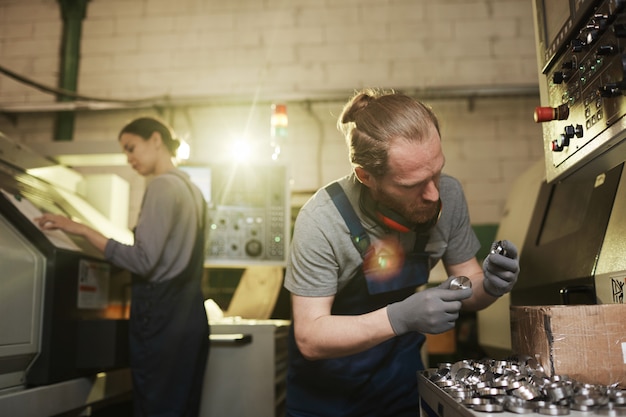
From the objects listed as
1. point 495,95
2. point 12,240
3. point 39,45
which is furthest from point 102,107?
point 495,95

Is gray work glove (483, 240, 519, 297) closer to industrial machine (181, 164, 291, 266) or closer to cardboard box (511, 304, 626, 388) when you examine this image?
cardboard box (511, 304, 626, 388)

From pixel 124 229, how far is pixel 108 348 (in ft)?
3.13

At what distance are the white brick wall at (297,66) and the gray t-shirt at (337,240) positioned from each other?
1.94m

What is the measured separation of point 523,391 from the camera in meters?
0.70

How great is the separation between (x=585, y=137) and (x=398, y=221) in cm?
42

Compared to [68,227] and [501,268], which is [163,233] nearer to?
[68,227]

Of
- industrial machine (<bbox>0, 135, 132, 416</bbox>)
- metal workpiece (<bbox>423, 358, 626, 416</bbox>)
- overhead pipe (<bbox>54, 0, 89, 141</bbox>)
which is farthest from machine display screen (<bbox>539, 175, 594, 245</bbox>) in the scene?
overhead pipe (<bbox>54, 0, 89, 141</bbox>)

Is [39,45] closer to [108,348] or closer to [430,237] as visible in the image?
[108,348]

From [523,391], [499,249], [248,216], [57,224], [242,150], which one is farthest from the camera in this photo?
[242,150]

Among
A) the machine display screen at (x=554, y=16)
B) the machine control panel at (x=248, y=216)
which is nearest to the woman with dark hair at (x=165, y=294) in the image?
the machine control panel at (x=248, y=216)

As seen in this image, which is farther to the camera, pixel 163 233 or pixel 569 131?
pixel 163 233

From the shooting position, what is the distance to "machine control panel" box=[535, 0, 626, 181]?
84 cm

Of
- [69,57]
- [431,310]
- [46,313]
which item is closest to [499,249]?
[431,310]

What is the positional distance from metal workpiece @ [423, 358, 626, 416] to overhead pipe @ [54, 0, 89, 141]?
326cm
